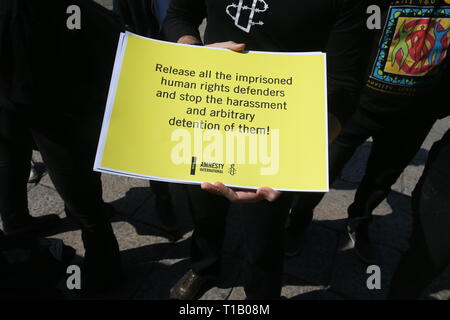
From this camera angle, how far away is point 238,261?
2248mm

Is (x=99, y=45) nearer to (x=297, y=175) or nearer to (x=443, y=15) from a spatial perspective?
(x=297, y=175)

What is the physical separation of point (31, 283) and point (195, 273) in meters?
0.95

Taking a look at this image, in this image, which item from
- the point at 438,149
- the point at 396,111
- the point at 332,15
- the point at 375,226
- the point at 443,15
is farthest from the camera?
the point at 375,226

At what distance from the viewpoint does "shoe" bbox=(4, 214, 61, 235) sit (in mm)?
2195

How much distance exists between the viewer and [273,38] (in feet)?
4.19

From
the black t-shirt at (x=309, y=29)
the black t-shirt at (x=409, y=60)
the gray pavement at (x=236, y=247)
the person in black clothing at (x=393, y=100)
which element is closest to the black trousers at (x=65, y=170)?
the gray pavement at (x=236, y=247)

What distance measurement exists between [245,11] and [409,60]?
90cm

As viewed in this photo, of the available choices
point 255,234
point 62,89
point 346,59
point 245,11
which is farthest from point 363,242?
point 62,89

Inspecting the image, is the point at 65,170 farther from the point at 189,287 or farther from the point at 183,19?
the point at 189,287

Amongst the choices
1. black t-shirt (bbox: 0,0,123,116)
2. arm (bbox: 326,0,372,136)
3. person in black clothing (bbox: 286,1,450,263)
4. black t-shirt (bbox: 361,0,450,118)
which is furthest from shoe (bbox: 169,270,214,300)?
black t-shirt (bbox: 361,0,450,118)

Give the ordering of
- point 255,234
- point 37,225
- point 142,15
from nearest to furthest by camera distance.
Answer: point 255,234 → point 142,15 → point 37,225

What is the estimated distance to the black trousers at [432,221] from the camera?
1.34m

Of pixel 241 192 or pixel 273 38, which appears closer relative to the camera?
pixel 241 192
